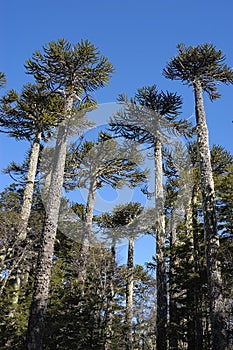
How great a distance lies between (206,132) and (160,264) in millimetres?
4082

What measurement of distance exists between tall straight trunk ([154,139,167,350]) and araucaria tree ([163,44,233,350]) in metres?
1.95

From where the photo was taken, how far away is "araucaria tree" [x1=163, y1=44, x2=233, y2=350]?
6.52 m

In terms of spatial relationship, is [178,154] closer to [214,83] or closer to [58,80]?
[214,83]

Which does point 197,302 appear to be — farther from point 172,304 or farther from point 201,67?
point 201,67

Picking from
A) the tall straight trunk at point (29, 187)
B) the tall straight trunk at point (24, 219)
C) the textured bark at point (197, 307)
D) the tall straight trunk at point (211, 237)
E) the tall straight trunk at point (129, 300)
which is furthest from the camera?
the tall straight trunk at point (129, 300)

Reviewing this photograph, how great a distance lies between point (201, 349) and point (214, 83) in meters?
7.75

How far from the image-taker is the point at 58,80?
10094 millimetres

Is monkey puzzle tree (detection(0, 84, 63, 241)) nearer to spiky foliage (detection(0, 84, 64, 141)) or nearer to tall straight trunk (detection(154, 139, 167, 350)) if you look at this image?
spiky foliage (detection(0, 84, 64, 141))

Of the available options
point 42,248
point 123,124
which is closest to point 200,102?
point 123,124

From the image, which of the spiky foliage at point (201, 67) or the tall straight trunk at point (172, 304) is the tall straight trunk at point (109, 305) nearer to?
the tall straight trunk at point (172, 304)

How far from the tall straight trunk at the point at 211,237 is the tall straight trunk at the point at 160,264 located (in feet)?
7.21

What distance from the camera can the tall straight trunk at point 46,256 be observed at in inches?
263

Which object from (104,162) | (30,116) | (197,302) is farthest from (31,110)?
(197,302)

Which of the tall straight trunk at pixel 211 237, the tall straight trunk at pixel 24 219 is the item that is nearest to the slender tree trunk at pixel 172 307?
the tall straight trunk at pixel 211 237
